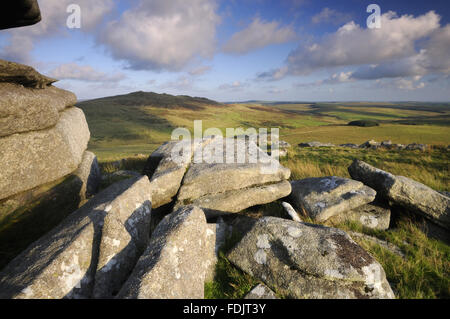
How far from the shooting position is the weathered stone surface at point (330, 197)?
7.02 m

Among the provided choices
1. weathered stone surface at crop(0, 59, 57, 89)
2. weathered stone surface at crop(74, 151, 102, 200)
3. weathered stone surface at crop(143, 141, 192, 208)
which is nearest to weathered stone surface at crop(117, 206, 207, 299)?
weathered stone surface at crop(143, 141, 192, 208)

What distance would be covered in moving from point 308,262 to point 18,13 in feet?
29.5

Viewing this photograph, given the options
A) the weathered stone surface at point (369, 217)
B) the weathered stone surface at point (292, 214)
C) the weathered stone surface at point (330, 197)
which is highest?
the weathered stone surface at point (330, 197)

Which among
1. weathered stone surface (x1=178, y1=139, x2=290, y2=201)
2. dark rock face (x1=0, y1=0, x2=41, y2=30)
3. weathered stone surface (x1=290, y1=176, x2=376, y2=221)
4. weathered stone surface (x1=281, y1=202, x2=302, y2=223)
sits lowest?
weathered stone surface (x1=281, y1=202, x2=302, y2=223)

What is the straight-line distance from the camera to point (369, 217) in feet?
23.2

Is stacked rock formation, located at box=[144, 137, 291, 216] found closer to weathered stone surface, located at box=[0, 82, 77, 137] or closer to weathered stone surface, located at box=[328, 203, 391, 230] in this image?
weathered stone surface, located at box=[328, 203, 391, 230]

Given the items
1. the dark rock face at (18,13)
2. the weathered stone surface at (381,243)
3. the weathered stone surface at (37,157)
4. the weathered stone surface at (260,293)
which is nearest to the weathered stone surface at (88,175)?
the weathered stone surface at (37,157)

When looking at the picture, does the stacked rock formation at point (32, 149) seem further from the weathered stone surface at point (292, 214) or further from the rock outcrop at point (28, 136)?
the weathered stone surface at point (292, 214)

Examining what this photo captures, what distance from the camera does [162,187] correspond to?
7379 millimetres

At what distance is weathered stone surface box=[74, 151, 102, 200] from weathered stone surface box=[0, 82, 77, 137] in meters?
1.89

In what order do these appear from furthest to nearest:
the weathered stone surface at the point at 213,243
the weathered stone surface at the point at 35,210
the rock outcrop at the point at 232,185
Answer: the rock outcrop at the point at 232,185 < the weathered stone surface at the point at 35,210 < the weathered stone surface at the point at 213,243

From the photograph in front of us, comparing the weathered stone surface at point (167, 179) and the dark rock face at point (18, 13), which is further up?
the dark rock face at point (18, 13)

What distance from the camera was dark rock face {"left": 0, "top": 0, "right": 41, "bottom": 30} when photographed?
4887 millimetres

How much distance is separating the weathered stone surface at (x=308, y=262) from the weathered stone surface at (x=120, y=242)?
7.27ft
